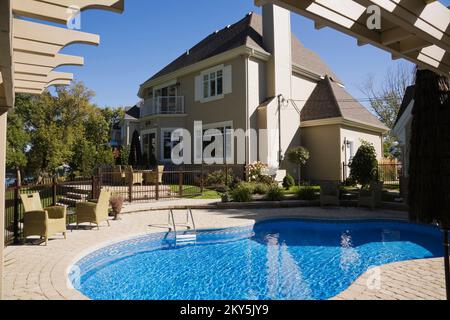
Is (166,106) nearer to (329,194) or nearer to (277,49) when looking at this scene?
(277,49)

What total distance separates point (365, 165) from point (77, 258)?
13.4 m

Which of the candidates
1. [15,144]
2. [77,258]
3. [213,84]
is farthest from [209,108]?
[15,144]

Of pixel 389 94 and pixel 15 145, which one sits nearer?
pixel 15 145

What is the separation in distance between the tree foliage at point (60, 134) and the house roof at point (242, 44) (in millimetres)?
9844

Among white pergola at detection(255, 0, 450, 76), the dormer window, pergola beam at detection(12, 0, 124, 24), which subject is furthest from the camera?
the dormer window

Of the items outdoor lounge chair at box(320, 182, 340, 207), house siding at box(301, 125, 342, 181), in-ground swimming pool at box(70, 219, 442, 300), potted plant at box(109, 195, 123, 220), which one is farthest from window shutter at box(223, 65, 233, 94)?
potted plant at box(109, 195, 123, 220)

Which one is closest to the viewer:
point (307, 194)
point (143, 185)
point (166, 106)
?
point (307, 194)

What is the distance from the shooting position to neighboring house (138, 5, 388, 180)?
774 inches

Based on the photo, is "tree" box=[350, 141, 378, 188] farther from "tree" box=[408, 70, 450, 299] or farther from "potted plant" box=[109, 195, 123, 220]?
"tree" box=[408, 70, 450, 299]

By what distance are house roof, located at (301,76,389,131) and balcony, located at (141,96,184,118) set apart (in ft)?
29.6

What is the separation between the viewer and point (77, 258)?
7312mm
